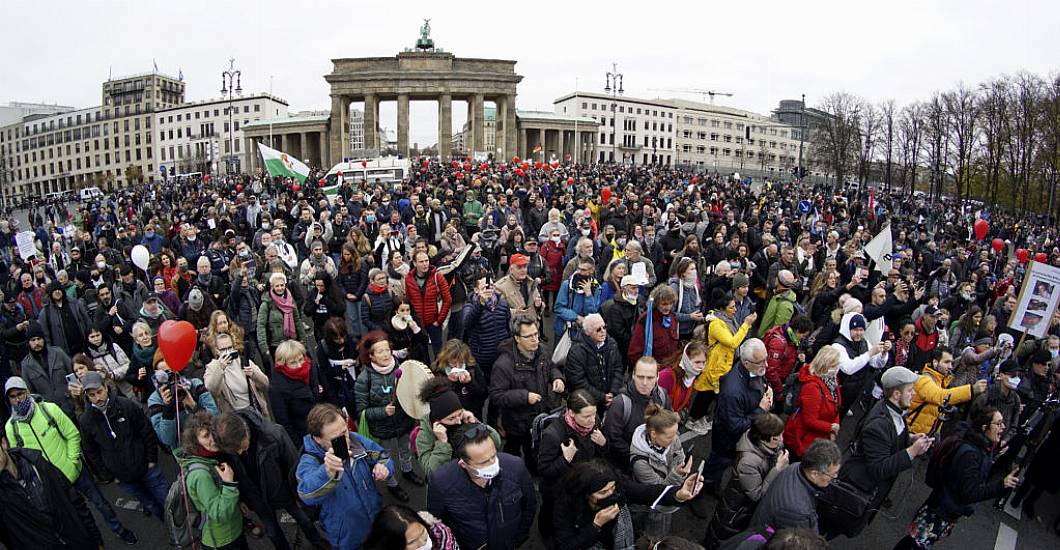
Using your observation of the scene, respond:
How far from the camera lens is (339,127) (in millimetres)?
63688

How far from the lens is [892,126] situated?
50812mm

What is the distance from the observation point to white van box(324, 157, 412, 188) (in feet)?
78.7

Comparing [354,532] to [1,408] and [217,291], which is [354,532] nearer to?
[1,408]

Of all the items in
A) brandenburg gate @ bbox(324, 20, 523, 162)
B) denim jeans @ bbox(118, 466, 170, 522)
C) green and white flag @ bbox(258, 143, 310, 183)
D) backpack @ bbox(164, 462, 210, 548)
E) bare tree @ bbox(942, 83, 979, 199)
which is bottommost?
denim jeans @ bbox(118, 466, 170, 522)

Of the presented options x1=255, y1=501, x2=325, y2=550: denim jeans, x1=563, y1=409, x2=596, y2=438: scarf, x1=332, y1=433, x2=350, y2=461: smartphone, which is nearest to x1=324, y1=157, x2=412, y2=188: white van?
x1=255, y1=501, x2=325, y2=550: denim jeans

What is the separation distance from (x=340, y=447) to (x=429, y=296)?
3704mm

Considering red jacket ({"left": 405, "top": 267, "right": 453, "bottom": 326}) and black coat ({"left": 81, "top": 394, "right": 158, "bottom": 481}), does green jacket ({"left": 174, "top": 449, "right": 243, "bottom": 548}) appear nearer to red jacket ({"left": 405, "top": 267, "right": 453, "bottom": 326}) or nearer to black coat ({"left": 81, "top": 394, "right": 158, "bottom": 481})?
black coat ({"left": 81, "top": 394, "right": 158, "bottom": 481})

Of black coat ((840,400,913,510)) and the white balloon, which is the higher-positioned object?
the white balloon

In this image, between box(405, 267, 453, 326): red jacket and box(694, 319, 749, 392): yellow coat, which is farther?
box(405, 267, 453, 326): red jacket

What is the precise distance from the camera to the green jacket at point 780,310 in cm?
723

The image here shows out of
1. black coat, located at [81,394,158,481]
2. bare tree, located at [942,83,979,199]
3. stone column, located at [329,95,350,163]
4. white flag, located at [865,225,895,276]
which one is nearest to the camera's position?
black coat, located at [81,394,158,481]

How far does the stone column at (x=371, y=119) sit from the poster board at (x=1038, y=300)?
60066 mm

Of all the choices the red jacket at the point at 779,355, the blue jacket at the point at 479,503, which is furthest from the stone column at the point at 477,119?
the blue jacket at the point at 479,503

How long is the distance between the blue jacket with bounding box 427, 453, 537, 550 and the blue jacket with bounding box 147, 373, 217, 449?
2562 millimetres
